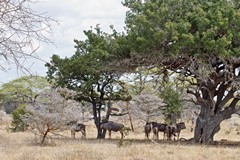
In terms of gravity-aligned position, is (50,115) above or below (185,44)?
below

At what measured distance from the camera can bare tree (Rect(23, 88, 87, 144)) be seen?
55.7ft

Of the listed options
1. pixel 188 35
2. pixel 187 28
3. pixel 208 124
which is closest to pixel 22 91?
pixel 208 124

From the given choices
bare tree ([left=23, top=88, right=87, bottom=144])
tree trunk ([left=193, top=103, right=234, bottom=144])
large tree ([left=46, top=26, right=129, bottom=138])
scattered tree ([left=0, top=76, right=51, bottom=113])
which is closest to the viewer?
bare tree ([left=23, top=88, right=87, bottom=144])

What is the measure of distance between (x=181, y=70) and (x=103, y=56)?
3476 millimetres

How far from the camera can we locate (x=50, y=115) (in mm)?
16891

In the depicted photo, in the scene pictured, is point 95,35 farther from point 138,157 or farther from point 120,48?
point 138,157

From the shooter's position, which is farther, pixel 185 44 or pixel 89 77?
pixel 89 77

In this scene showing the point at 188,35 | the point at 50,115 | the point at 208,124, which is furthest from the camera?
the point at 208,124

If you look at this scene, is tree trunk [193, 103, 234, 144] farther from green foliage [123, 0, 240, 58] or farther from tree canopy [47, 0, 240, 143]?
green foliage [123, 0, 240, 58]

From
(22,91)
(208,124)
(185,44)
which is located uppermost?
(22,91)

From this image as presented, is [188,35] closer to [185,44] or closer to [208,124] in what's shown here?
[185,44]

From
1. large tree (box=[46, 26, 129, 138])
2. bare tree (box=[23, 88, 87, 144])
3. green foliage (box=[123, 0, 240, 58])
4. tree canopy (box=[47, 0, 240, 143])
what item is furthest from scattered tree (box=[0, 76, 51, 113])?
green foliage (box=[123, 0, 240, 58])

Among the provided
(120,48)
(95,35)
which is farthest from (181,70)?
(95,35)

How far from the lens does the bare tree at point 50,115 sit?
16984 mm
